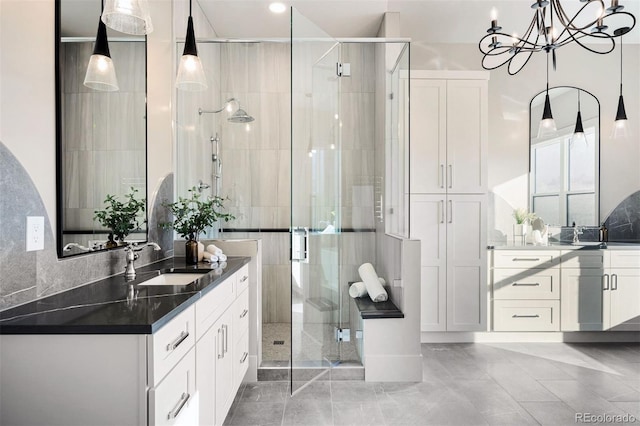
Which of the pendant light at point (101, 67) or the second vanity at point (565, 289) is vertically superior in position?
the pendant light at point (101, 67)

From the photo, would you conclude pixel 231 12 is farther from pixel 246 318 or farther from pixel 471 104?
pixel 246 318

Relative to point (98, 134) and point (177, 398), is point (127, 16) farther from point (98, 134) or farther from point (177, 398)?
point (177, 398)

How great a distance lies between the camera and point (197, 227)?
2547mm

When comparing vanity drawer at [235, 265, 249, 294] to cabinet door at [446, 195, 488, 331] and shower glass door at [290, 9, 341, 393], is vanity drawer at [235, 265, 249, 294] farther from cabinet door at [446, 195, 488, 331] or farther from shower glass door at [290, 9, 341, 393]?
cabinet door at [446, 195, 488, 331]

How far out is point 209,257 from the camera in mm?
2398

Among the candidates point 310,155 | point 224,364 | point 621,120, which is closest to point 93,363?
point 224,364

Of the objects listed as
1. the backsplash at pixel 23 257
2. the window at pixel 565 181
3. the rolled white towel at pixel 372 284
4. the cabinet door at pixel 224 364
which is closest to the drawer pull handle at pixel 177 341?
the cabinet door at pixel 224 364

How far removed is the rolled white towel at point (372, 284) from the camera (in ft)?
9.56

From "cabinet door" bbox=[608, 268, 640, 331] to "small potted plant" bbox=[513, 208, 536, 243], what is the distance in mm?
804

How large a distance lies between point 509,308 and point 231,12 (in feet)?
12.3

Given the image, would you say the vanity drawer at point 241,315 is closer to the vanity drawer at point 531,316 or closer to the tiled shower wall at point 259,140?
the tiled shower wall at point 259,140

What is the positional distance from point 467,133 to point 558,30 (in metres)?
1.38

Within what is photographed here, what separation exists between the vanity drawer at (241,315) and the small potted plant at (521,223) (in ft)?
9.35

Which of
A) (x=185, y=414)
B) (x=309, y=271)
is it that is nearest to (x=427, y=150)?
(x=309, y=271)
